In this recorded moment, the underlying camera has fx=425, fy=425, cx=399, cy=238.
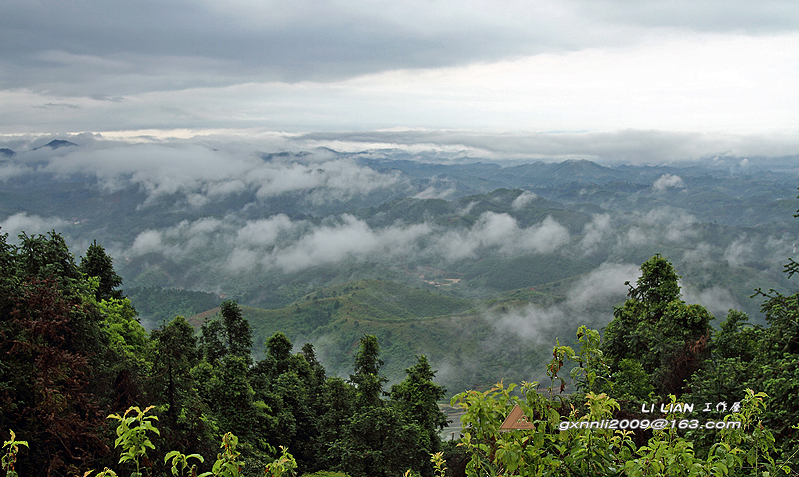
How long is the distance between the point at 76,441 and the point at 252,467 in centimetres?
923

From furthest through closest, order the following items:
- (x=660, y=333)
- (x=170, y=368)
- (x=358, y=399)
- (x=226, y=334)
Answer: (x=226, y=334) → (x=358, y=399) → (x=660, y=333) → (x=170, y=368)

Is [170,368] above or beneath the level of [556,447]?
beneath

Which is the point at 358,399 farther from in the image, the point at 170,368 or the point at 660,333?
the point at 660,333

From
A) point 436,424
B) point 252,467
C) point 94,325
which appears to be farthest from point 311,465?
point 94,325

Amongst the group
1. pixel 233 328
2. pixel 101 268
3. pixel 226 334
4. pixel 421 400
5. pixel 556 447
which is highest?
pixel 556 447

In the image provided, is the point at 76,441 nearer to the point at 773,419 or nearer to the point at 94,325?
the point at 94,325

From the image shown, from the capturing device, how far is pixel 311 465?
3531 cm

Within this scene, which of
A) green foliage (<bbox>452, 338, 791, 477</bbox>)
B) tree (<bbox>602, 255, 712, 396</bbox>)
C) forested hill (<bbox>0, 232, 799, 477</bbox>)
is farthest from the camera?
tree (<bbox>602, 255, 712, 396</bbox>)

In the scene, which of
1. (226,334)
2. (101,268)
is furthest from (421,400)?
(101,268)

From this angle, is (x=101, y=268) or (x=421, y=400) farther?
(x=101, y=268)

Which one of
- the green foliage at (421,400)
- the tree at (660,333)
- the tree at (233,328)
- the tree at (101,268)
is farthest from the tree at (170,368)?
the tree at (660,333)

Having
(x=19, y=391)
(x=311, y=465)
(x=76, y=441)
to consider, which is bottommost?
(x=311, y=465)

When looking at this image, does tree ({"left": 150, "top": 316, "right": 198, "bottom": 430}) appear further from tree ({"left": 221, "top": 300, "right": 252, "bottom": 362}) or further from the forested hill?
tree ({"left": 221, "top": 300, "right": 252, "bottom": 362})

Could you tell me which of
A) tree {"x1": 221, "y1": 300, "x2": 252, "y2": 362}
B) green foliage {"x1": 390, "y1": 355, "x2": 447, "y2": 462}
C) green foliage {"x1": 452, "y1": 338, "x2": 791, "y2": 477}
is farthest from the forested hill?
tree {"x1": 221, "y1": 300, "x2": 252, "y2": 362}
